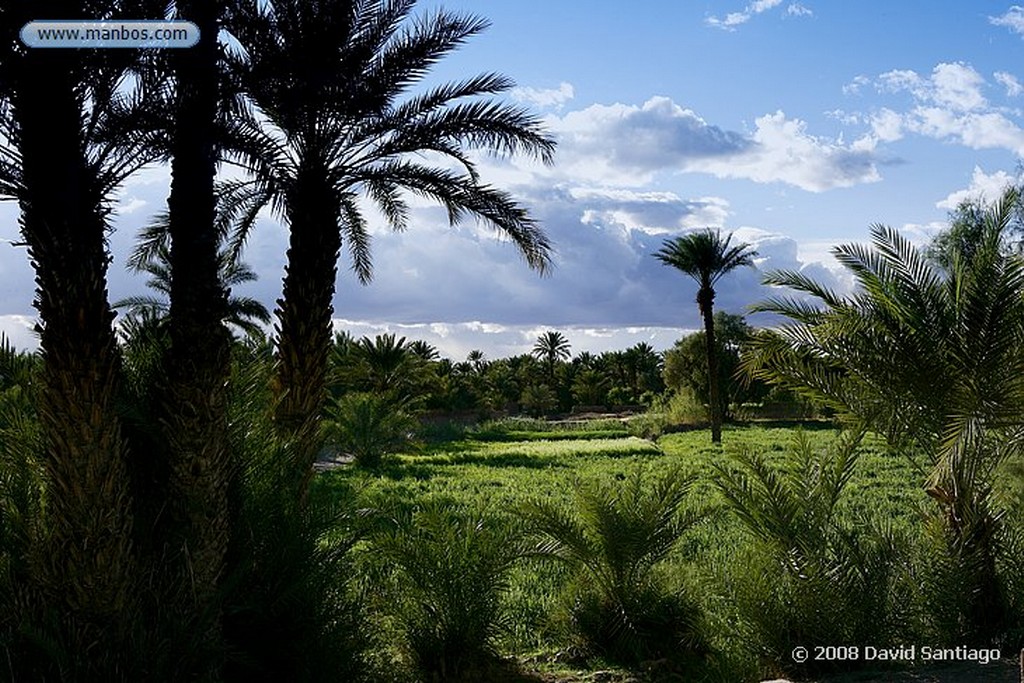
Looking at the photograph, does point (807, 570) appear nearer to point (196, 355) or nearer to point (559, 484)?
point (196, 355)

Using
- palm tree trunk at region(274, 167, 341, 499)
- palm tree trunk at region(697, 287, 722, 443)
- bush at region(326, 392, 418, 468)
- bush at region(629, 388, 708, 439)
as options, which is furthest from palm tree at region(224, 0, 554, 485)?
bush at region(629, 388, 708, 439)

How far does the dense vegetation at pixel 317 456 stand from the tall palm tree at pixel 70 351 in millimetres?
17

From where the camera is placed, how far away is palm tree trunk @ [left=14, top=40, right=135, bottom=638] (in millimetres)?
5930

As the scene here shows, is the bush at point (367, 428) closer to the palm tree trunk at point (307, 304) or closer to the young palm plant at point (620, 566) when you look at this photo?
the palm tree trunk at point (307, 304)

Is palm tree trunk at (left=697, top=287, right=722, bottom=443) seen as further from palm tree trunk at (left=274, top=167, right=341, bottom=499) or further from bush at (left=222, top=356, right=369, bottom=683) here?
bush at (left=222, top=356, right=369, bottom=683)

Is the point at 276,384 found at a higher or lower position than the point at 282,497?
higher

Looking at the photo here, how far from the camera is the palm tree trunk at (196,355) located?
22.1 ft

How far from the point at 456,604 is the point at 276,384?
376cm

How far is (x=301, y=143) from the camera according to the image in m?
11.0

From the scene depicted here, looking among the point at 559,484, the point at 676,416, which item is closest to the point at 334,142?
the point at 559,484

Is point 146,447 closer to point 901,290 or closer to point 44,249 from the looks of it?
point 44,249

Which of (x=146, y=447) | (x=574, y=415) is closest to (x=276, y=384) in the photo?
(x=146, y=447)

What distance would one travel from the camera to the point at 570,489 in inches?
814

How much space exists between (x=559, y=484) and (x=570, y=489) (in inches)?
39.5
